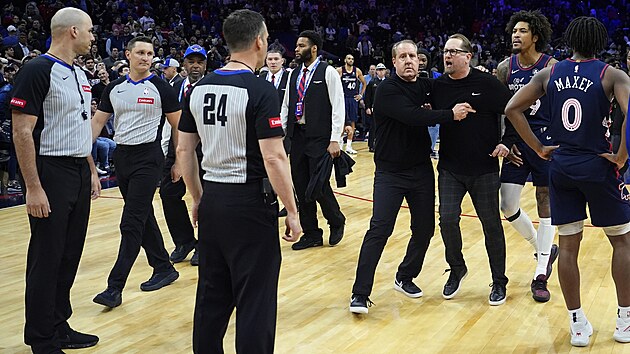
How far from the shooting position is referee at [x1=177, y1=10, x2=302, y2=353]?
3.20 meters

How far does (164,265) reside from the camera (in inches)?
231

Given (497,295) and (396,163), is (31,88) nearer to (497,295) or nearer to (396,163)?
(396,163)

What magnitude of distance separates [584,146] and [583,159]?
76 mm

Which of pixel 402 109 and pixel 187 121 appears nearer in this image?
pixel 187 121

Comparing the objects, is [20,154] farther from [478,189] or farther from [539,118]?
[539,118]

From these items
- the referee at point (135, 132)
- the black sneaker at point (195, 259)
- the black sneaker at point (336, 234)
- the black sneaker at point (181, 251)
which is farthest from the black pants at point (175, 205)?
the black sneaker at point (336, 234)

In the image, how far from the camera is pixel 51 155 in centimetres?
409

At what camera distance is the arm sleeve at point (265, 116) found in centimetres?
318

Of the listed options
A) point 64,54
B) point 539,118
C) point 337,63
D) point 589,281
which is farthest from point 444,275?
point 337,63

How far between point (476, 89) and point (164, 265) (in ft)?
9.28

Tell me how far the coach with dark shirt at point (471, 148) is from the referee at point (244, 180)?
2025 millimetres

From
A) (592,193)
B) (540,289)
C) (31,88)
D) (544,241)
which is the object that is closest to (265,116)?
(31,88)

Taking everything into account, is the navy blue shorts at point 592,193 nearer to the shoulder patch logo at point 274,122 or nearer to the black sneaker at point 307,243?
the shoulder patch logo at point 274,122

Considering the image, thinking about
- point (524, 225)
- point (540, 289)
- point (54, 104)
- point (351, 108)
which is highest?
point (54, 104)
